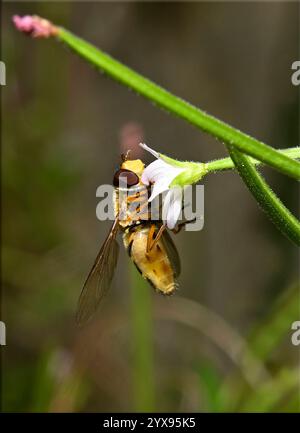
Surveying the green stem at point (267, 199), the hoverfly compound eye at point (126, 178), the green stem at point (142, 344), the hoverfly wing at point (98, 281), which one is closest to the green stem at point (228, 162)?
the green stem at point (267, 199)

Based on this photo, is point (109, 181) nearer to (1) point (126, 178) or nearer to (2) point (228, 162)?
(1) point (126, 178)

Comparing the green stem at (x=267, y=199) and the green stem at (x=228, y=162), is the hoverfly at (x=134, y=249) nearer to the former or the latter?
the green stem at (x=228, y=162)

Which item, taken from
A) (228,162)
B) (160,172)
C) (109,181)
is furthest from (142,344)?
(109,181)

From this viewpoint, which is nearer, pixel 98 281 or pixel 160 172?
pixel 160 172

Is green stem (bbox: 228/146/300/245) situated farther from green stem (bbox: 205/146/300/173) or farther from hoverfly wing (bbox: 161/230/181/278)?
hoverfly wing (bbox: 161/230/181/278)

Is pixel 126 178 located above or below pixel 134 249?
above

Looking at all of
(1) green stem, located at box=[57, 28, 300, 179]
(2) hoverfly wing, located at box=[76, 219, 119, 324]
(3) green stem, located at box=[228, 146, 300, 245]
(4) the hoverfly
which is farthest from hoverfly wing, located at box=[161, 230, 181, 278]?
(1) green stem, located at box=[57, 28, 300, 179]

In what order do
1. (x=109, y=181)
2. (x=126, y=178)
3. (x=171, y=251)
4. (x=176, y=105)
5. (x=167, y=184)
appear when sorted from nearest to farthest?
(x=176, y=105)
(x=167, y=184)
(x=126, y=178)
(x=171, y=251)
(x=109, y=181)
